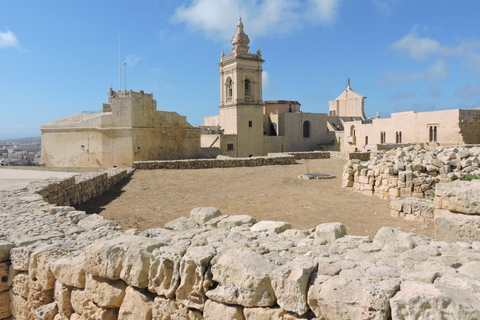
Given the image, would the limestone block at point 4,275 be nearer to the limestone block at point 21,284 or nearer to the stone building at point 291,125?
the limestone block at point 21,284

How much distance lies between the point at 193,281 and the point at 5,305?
8.32 feet

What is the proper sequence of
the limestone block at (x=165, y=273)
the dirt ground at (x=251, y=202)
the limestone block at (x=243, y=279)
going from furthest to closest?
the dirt ground at (x=251, y=202)
the limestone block at (x=165, y=273)
the limestone block at (x=243, y=279)

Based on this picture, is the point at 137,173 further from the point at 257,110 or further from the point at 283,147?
the point at 283,147

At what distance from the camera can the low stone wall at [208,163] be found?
17.0 metres

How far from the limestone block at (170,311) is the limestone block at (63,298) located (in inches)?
40.0

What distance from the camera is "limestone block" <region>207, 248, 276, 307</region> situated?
7.55ft

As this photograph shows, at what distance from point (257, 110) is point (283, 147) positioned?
18.2 feet

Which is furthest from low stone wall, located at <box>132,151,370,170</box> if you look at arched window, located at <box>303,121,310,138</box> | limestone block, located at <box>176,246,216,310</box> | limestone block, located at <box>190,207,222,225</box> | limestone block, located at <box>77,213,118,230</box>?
arched window, located at <box>303,121,310,138</box>

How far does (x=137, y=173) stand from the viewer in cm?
1555

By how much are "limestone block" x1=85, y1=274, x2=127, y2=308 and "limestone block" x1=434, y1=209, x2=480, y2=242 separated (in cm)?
432

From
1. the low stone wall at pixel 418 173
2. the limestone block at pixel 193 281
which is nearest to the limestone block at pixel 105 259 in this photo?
the limestone block at pixel 193 281

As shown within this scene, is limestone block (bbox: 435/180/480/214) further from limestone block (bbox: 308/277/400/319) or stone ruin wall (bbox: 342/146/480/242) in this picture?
limestone block (bbox: 308/277/400/319)

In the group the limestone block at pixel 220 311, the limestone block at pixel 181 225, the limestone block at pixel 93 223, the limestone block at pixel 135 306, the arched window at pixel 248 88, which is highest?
the arched window at pixel 248 88

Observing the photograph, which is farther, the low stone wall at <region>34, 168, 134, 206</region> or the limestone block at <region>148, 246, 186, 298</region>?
the low stone wall at <region>34, 168, 134, 206</region>
